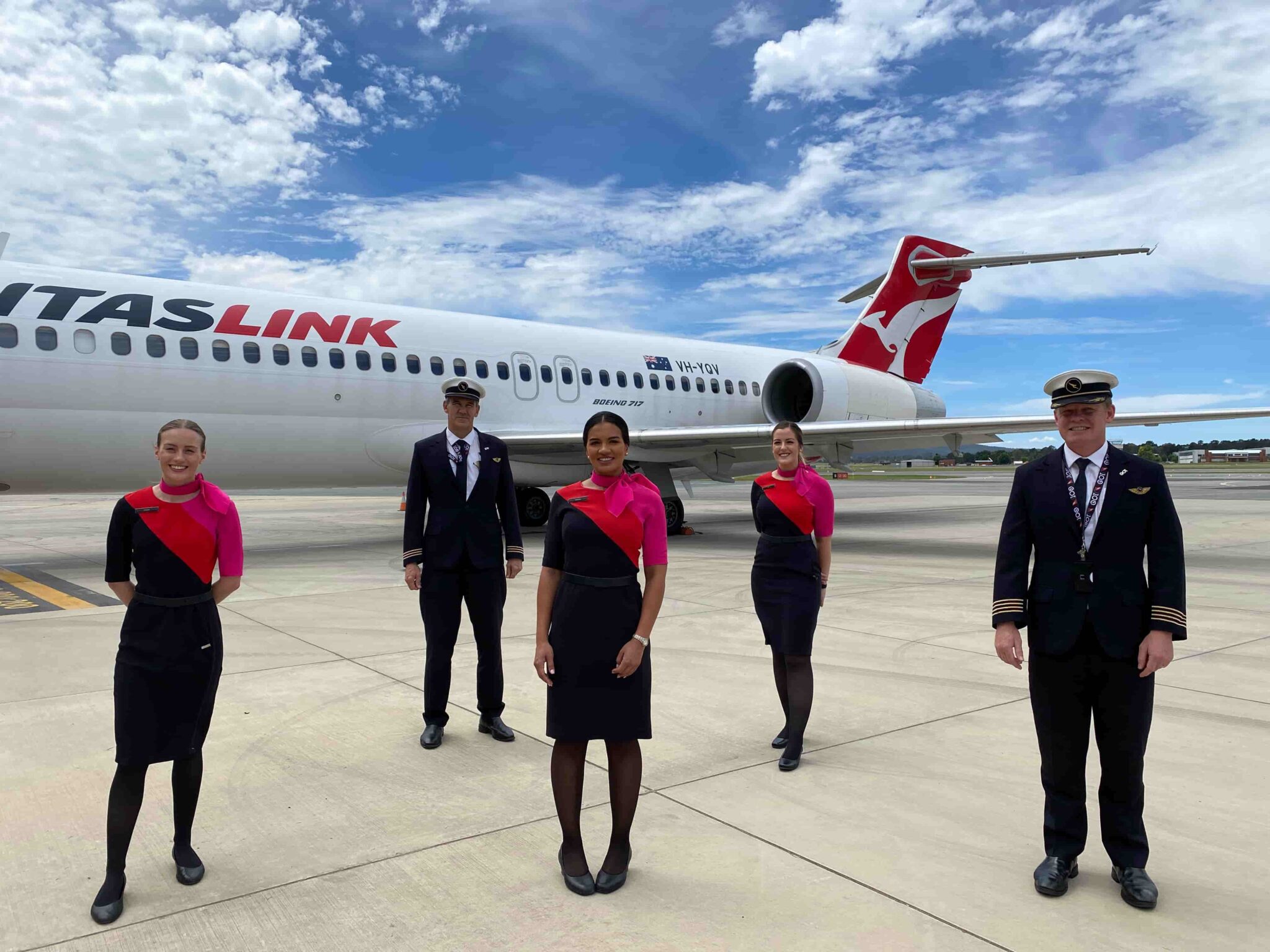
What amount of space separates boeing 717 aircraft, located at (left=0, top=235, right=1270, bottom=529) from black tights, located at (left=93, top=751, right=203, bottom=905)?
8722 millimetres

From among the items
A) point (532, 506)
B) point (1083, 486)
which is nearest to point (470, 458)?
point (1083, 486)

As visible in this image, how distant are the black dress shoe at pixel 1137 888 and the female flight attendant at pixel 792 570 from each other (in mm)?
1492

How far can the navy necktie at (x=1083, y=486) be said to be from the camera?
3127 mm

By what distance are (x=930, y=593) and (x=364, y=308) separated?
28.7 feet

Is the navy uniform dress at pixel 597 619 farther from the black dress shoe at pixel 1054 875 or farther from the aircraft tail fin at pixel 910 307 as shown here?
the aircraft tail fin at pixel 910 307

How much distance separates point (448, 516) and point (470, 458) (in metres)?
0.35

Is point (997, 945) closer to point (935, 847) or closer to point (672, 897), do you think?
point (935, 847)

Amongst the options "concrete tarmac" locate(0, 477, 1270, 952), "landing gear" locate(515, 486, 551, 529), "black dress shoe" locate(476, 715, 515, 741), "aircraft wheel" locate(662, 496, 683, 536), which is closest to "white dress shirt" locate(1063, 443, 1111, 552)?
"concrete tarmac" locate(0, 477, 1270, 952)

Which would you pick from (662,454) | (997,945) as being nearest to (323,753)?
(997,945)

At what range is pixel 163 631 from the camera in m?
3.11

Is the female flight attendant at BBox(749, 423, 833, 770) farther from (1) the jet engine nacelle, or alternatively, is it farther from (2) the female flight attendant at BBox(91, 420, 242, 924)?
(1) the jet engine nacelle

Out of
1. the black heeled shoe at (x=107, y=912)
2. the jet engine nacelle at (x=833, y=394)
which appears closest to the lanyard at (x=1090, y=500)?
the black heeled shoe at (x=107, y=912)

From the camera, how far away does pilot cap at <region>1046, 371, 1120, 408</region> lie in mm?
3113

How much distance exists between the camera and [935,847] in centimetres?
339
